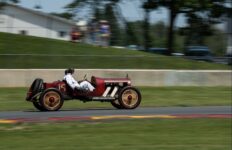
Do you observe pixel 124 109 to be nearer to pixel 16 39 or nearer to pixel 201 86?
pixel 201 86

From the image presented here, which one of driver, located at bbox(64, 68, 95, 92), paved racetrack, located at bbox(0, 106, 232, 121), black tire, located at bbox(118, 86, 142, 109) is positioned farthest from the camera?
black tire, located at bbox(118, 86, 142, 109)

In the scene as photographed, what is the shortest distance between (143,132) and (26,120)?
3541mm

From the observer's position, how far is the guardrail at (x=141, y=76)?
2472 centimetres

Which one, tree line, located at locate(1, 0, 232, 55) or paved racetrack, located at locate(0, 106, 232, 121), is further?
tree line, located at locate(1, 0, 232, 55)

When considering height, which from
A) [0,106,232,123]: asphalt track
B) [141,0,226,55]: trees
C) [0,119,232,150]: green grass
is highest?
[141,0,226,55]: trees

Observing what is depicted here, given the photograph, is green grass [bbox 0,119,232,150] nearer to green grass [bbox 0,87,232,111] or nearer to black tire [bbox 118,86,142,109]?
black tire [bbox 118,86,142,109]

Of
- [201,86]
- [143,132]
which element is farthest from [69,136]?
[201,86]

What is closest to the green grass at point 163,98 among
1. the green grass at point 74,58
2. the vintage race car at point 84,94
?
the vintage race car at point 84,94

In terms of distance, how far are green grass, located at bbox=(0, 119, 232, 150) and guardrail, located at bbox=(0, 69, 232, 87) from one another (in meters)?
10.7

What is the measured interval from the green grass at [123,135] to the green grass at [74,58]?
38.0 feet

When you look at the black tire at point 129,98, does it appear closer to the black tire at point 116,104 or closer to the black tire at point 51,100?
the black tire at point 116,104

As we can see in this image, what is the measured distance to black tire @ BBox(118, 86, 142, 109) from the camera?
59.8ft

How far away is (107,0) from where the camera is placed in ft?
131

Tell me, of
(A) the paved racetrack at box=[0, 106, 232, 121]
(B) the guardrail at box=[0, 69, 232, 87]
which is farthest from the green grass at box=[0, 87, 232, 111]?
(A) the paved racetrack at box=[0, 106, 232, 121]
